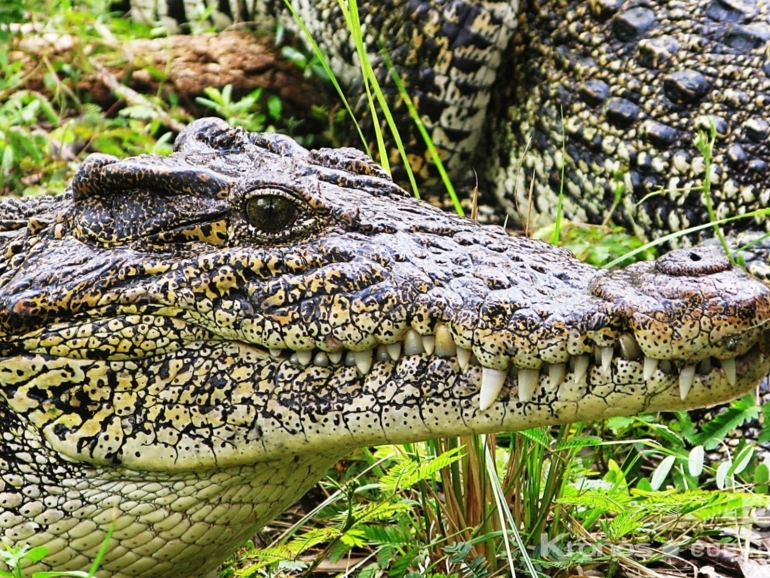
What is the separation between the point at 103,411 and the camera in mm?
2793

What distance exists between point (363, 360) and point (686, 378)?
0.75 m

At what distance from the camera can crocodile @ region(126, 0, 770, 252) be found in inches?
199

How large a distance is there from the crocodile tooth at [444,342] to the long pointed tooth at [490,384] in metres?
0.09

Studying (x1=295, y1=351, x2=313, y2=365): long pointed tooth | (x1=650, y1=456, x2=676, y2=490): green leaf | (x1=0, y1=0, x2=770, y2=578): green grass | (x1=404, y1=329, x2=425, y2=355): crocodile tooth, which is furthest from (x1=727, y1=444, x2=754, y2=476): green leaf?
(x1=295, y1=351, x2=313, y2=365): long pointed tooth

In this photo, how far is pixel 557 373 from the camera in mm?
2449

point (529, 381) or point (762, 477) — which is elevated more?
point (529, 381)

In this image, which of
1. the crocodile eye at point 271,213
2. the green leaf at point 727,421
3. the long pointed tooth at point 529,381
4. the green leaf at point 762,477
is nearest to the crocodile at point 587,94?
the green leaf at point 727,421

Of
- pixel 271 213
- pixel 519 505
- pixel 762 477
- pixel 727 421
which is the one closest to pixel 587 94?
pixel 727 421

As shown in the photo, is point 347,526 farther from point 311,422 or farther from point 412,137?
point 412,137

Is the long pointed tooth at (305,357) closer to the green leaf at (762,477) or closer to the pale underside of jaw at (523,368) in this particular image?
the pale underside of jaw at (523,368)

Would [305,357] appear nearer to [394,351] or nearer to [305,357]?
[305,357]

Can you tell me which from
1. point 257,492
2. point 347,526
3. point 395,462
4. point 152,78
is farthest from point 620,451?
point 152,78

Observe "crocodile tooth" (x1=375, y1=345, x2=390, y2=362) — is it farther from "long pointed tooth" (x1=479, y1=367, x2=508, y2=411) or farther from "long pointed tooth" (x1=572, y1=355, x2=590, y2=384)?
"long pointed tooth" (x1=572, y1=355, x2=590, y2=384)

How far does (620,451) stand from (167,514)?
6.13 ft
